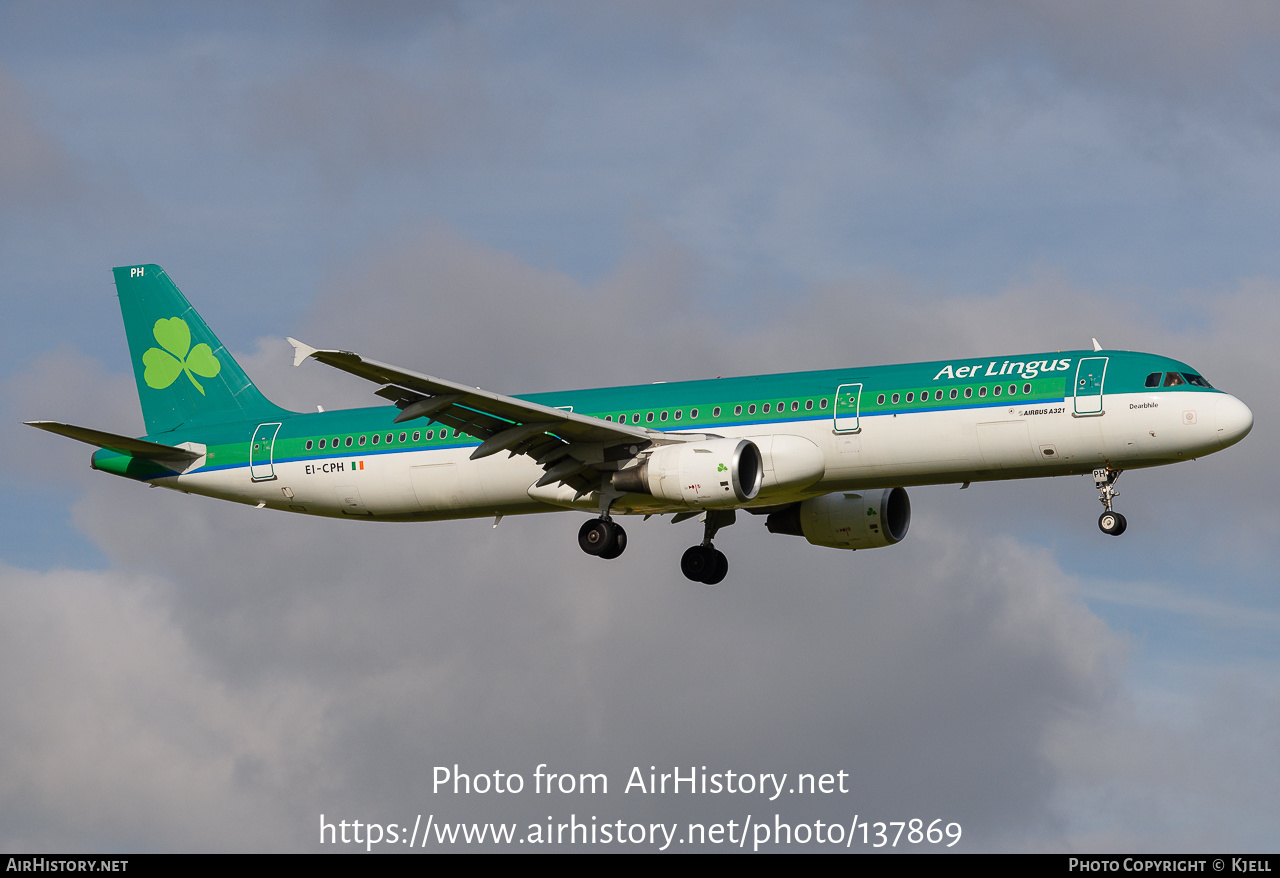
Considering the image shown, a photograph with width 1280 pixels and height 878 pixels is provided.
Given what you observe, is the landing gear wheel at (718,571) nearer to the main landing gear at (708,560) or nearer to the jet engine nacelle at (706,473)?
the main landing gear at (708,560)

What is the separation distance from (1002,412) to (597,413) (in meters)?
11.1

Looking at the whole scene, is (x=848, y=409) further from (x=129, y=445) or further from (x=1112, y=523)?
(x=129, y=445)

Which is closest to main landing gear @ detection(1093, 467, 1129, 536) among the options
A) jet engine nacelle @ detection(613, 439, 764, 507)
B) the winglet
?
jet engine nacelle @ detection(613, 439, 764, 507)

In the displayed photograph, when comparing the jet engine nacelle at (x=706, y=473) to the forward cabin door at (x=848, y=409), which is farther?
the forward cabin door at (x=848, y=409)

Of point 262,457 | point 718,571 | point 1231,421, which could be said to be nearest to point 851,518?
point 718,571

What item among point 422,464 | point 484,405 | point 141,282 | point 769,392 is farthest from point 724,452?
point 141,282

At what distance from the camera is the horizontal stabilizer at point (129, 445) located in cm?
4541

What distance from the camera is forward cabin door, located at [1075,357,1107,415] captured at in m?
40.2

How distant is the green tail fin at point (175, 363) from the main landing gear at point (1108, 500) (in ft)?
80.3

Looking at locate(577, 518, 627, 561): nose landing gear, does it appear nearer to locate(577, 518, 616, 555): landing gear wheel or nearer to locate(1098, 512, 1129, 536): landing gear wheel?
locate(577, 518, 616, 555): landing gear wheel

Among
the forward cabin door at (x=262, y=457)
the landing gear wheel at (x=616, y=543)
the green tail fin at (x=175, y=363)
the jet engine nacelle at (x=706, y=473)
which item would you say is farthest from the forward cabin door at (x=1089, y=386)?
the green tail fin at (x=175, y=363)

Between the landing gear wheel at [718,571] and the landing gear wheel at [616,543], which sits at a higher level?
the landing gear wheel at [718,571]

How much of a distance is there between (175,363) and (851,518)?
22033mm

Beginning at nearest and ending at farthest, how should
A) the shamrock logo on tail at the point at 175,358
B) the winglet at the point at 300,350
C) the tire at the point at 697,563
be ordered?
the winglet at the point at 300,350
the tire at the point at 697,563
the shamrock logo on tail at the point at 175,358
